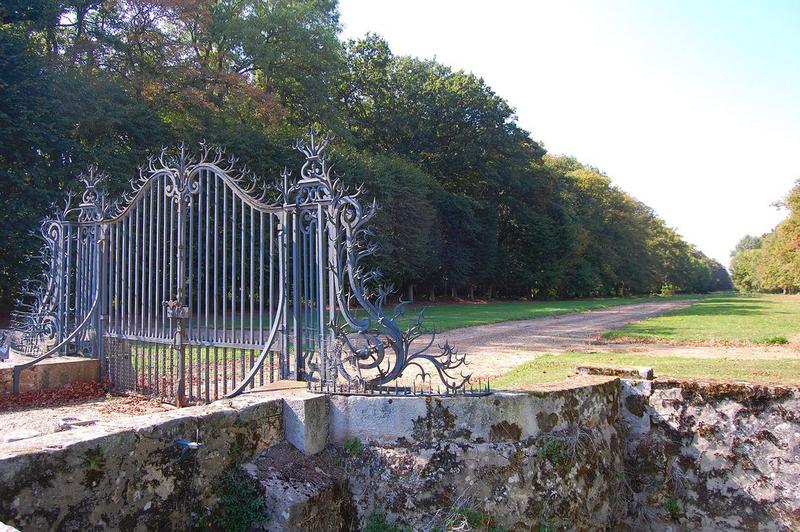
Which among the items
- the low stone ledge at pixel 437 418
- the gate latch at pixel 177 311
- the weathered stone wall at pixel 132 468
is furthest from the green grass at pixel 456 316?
the weathered stone wall at pixel 132 468

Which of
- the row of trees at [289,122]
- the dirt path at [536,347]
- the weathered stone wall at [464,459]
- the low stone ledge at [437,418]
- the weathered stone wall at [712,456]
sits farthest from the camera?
the row of trees at [289,122]

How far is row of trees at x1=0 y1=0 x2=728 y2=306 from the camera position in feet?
56.1

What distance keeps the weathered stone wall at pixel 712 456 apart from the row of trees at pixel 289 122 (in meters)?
Result: 16.0

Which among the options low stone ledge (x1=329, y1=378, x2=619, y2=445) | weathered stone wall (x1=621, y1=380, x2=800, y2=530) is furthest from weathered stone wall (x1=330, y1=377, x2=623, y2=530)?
weathered stone wall (x1=621, y1=380, x2=800, y2=530)

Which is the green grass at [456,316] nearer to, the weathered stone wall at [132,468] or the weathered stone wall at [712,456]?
the weathered stone wall at [132,468]

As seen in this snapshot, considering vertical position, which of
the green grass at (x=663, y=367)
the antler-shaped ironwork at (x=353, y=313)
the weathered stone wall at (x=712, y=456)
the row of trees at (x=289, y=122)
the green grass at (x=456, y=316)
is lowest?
the weathered stone wall at (x=712, y=456)

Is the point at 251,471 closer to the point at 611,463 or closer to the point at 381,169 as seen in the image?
the point at 611,463

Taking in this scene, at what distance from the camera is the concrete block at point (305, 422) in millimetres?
4652

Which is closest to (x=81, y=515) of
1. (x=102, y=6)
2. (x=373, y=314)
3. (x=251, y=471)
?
(x=251, y=471)

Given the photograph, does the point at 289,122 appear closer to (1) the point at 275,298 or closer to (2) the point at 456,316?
(2) the point at 456,316

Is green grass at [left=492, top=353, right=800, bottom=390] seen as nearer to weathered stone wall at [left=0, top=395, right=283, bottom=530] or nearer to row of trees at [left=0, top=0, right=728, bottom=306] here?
weathered stone wall at [left=0, top=395, right=283, bottom=530]

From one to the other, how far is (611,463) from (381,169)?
23246mm

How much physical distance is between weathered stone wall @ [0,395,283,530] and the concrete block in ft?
0.31

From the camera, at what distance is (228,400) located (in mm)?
4688
